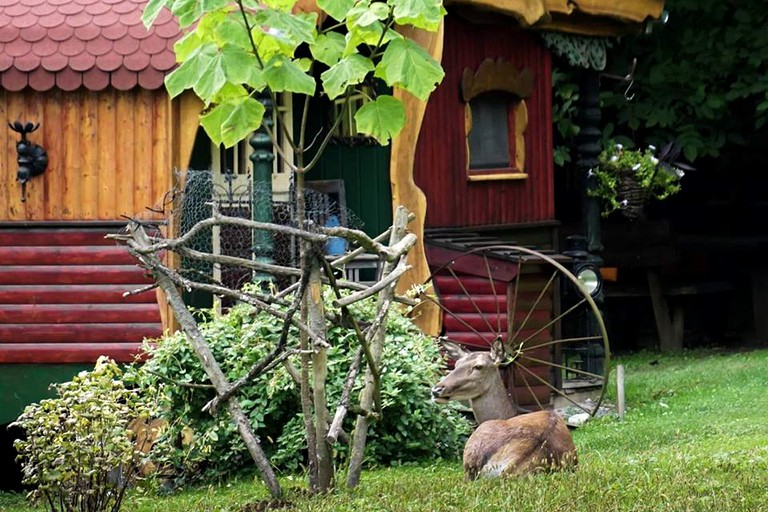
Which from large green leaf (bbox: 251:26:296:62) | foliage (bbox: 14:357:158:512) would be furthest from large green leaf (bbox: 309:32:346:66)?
foliage (bbox: 14:357:158:512)

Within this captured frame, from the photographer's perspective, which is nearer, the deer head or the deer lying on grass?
the deer lying on grass

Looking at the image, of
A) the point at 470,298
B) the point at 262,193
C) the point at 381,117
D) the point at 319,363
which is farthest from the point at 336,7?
the point at 470,298

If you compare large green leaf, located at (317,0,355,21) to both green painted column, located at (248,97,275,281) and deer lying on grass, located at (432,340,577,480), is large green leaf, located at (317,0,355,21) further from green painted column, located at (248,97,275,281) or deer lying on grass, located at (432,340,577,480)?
green painted column, located at (248,97,275,281)

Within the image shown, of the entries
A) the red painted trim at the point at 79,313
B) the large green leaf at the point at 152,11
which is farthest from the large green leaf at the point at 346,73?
the red painted trim at the point at 79,313

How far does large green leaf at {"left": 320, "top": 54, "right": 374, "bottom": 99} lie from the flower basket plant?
29.6 feet

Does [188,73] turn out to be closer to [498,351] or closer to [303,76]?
[303,76]

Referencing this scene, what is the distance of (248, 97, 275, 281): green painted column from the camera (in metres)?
12.8

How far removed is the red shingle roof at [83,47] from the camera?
12.9 meters

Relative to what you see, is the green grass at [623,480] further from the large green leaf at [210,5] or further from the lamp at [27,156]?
the lamp at [27,156]

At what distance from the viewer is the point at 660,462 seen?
931cm

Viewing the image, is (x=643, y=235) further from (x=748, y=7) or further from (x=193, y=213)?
(x=193, y=213)

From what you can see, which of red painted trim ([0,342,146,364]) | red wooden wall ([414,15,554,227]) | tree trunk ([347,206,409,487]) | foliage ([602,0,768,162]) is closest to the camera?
tree trunk ([347,206,409,487])

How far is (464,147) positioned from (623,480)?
7067 millimetres

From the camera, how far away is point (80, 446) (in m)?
8.31
